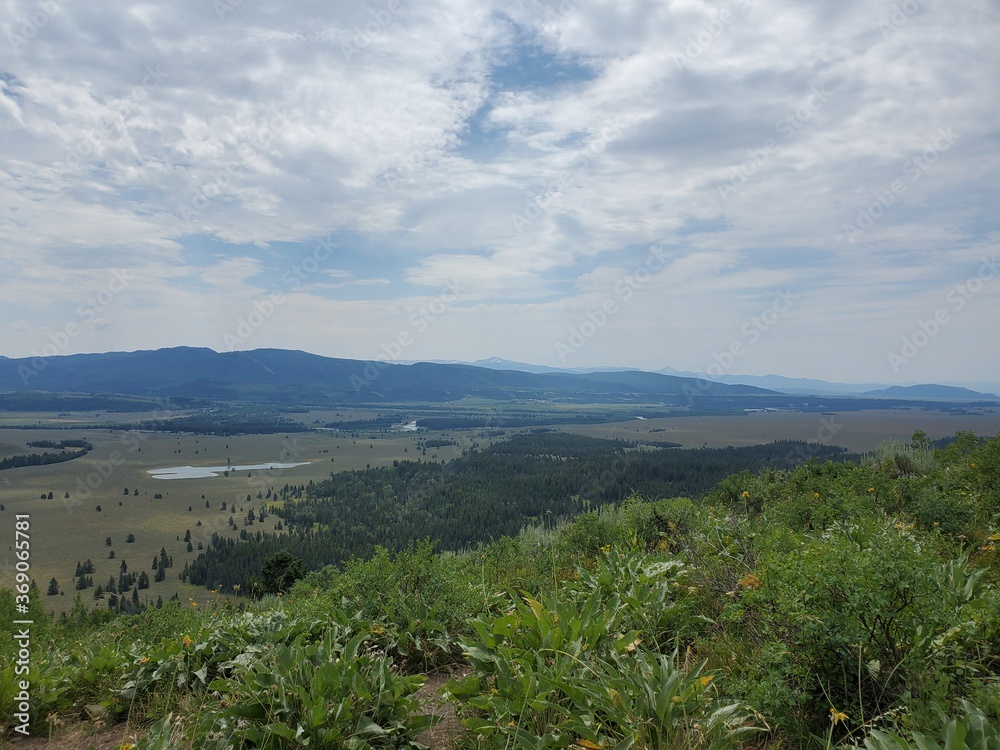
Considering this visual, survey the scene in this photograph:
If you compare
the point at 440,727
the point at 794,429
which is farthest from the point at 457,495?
the point at 794,429

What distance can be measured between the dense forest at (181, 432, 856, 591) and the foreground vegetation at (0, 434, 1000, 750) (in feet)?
127

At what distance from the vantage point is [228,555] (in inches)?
2363

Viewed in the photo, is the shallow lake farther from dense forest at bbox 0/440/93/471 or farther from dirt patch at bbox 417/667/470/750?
dirt patch at bbox 417/667/470/750

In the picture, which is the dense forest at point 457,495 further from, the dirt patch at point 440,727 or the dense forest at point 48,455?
the dense forest at point 48,455

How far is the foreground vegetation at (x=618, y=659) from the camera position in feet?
9.21

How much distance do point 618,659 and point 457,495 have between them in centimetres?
7672

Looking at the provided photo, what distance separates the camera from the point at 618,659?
11.3 ft

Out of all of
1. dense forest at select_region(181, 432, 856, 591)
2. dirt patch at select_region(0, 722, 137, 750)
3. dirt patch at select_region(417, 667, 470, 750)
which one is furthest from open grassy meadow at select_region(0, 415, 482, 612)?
dirt patch at select_region(417, 667, 470, 750)

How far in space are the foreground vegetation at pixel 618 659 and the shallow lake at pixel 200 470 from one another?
114 meters

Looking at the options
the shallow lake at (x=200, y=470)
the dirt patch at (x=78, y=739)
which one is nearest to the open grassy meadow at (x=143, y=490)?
the shallow lake at (x=200, y=470)

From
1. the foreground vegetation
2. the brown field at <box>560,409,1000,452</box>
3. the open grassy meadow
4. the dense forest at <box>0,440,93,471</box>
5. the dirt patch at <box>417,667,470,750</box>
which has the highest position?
the foreground vegetation

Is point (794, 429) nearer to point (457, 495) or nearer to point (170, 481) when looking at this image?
point (457, 495)

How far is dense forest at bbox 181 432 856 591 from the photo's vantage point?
57781 millimetres

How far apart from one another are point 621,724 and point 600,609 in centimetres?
176
